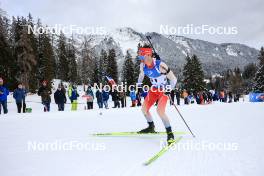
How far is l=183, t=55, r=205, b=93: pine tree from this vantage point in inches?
2219

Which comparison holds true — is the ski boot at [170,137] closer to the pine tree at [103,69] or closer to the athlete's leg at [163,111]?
the athlete's leg at [163,111]

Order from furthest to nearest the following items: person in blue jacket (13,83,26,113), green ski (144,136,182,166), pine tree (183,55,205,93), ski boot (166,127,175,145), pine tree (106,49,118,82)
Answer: pine tree (106,49,118,82)
pine tree (183,55,205,93)
person in blue jacket (13,83,26,113)
ski boot (166,127,175,145)
green ski (144,136,182,166)

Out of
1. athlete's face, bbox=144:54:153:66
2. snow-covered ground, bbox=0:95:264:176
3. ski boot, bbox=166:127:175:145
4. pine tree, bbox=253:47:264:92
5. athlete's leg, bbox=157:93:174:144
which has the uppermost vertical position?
pine tree, bbox=253:47:264:92

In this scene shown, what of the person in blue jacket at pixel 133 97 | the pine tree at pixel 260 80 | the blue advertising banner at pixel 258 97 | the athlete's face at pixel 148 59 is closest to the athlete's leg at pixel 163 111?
the athlete's face at pixel 148 59

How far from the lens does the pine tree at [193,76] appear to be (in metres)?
56.4

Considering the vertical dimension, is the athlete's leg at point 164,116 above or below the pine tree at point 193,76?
below

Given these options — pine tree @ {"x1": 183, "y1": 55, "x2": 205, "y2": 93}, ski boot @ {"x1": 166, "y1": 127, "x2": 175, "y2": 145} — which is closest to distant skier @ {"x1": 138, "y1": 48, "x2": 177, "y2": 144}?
ski boot @ {"x1": 166, "y1": 127, "x2": 175, "y2": 145}

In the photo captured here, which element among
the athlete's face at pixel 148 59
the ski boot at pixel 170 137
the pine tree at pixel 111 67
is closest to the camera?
the ski boot at pixel 170 137

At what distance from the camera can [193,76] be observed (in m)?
56.6

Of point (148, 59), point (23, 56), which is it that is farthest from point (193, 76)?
point (148, 59)

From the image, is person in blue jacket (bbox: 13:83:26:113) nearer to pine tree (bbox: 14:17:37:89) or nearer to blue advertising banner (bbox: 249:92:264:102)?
blue advertising banner (bbox: 249:92:264:102)

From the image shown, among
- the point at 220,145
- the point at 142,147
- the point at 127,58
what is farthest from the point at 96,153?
the point at 127,58

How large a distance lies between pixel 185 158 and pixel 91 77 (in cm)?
7348

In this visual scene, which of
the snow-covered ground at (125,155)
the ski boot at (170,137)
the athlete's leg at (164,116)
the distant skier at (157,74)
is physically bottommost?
the snow-covered ground at (125,155)
